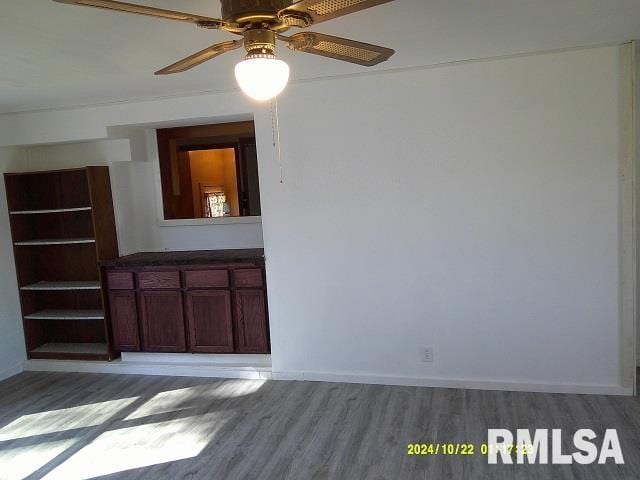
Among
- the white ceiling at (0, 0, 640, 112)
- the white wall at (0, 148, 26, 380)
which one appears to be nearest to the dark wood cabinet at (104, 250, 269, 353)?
the white wall at (0, 148, 26, 380)

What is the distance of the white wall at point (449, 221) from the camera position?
3332mm

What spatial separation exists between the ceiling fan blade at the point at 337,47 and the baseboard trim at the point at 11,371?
4.10m

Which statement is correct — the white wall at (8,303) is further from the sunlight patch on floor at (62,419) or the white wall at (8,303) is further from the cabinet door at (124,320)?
the sunlight patch on floor at (62,419)

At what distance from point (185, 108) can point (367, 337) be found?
2.26m

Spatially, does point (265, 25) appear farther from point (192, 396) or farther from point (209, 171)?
point (209, 171)

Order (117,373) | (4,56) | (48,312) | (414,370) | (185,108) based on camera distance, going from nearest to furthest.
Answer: (4,56) → (414,370) → (185,108) → (117,373) → (48,312)

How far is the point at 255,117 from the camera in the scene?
Answer: 388 centimetres

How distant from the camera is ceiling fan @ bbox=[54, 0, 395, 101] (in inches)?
60.1

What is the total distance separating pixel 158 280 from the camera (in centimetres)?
428

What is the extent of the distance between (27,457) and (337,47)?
2.91m

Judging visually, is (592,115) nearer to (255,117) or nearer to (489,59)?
(489,59)

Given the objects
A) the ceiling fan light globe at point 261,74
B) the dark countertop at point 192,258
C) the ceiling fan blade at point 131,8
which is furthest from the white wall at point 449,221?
the ceiling fan blade at point 131,8

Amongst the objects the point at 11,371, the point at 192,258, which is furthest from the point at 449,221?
the point at 11,371

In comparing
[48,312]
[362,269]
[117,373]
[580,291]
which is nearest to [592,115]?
[580,291]
